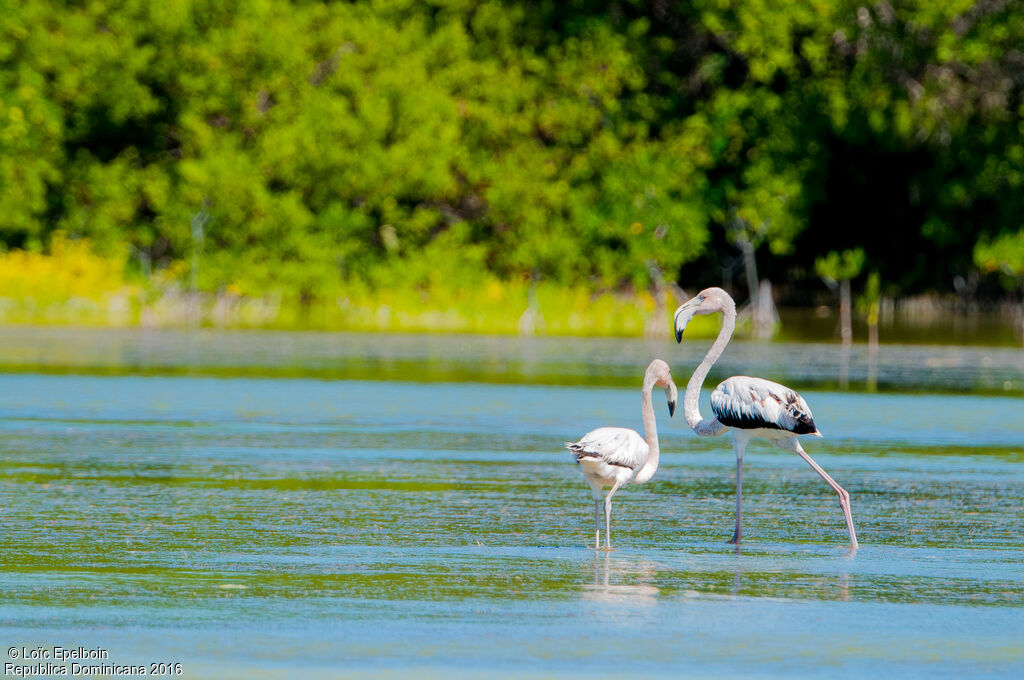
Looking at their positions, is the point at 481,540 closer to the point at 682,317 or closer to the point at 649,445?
the point at 649,445

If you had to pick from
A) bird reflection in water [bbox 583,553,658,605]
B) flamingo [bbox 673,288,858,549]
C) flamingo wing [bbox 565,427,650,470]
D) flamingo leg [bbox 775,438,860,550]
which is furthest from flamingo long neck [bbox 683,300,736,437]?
bird reflection in water [bbox 583,553,658,605]

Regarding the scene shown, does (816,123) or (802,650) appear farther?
(816,123)

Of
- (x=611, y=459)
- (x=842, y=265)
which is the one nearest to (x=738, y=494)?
(x=611, y=459)

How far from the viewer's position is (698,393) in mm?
11648

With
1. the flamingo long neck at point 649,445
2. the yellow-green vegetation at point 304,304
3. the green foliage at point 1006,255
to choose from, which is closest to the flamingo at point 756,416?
the flamingo long neck at point 649,445

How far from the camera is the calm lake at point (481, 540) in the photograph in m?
7.54

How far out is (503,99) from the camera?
55500 millimetres

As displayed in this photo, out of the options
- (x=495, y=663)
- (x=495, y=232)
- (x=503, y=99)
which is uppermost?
(x=503, y=99)

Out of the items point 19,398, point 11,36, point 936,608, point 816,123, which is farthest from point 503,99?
point 936,608

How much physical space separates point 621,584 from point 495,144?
159 ft

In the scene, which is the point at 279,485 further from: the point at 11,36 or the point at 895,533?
the point at 11,36

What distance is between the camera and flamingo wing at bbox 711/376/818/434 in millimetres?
10906

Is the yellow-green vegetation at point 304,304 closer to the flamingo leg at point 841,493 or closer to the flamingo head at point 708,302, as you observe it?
the flamingo head at point 708,302

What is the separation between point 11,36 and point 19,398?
3490cm
